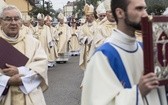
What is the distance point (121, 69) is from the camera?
3254mm

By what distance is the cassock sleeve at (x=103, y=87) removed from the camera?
3.13 m

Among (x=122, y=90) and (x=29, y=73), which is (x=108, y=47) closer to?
(x=122, y=90)

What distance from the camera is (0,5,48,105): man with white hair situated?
481 cm

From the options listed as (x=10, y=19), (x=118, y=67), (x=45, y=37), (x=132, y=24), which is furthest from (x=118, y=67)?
(x=45, y=37)

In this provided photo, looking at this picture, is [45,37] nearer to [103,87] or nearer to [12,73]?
[12,73]

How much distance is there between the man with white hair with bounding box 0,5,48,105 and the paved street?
16.4ft

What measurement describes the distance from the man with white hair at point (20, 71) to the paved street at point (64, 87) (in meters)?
5.01

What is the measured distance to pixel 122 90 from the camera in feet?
10.4

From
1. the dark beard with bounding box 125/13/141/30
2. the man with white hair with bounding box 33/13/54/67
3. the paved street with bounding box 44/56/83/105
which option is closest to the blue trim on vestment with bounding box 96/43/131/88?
the dark beard with bounding box 125/13/141/30

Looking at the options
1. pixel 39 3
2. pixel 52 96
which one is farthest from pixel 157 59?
pixel 39 3

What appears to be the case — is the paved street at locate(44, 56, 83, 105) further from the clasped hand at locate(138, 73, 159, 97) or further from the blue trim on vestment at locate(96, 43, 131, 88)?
the clasped hand at locate(138, 73, 159, 97)

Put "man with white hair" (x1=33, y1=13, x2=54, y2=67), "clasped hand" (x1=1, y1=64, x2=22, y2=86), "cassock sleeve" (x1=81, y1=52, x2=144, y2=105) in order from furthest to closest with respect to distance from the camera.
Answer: "man with white hair" (x1=33, y1=13, x2=54, y2=67)
"clasped hand" (x1=1, y1=64, x2=22, y2=86)
"cassock sleeve" (x1=81, y1=52, x2=144, y2=105)

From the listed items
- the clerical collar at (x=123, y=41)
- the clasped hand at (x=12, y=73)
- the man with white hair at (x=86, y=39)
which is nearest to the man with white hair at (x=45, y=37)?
the man with white hair at (x=86, y=39)

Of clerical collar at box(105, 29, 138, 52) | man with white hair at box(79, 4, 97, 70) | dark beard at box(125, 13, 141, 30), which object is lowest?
man with white hair at box(79, 4, 97, 70)
